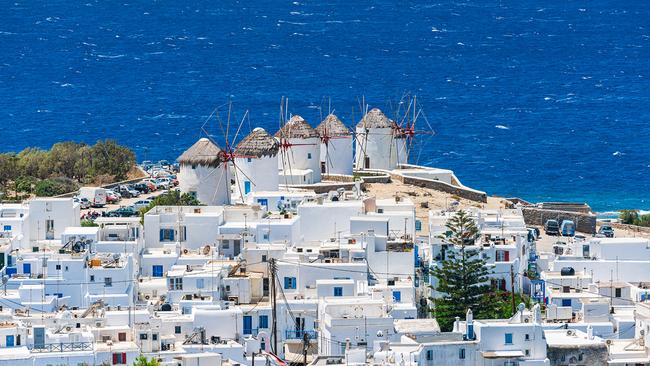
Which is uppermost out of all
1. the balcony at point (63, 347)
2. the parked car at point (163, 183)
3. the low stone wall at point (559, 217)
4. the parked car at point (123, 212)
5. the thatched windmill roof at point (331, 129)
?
the thatched windmill roof at point (331, 129)

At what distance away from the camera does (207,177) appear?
9019cm

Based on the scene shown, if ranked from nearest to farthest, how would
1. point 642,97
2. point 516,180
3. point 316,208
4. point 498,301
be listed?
1. point 498,301
2. point 316,208
3. point 516,180
4. point 642,97

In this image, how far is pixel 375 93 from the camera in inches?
7052

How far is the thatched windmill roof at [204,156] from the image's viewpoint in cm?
9000

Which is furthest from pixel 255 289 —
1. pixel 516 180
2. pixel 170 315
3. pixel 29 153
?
pixel 516 180

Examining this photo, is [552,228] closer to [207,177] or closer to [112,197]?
[207,177]

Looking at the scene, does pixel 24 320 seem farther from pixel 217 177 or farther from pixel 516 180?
pixel 516 180

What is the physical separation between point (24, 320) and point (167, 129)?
95.7m

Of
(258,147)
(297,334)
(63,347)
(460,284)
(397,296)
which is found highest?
(258,147)

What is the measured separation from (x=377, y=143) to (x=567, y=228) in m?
15.1

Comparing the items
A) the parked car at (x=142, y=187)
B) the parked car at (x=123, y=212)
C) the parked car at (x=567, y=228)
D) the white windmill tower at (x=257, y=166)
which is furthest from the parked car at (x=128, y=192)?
the parked car at (x=567, y=228)

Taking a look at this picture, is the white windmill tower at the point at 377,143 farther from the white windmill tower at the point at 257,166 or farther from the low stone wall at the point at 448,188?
the white windmill tower at the point at 257,166

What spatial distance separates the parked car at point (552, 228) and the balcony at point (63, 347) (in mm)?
31182

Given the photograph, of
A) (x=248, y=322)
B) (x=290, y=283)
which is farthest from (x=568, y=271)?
(x=248, y=322)
